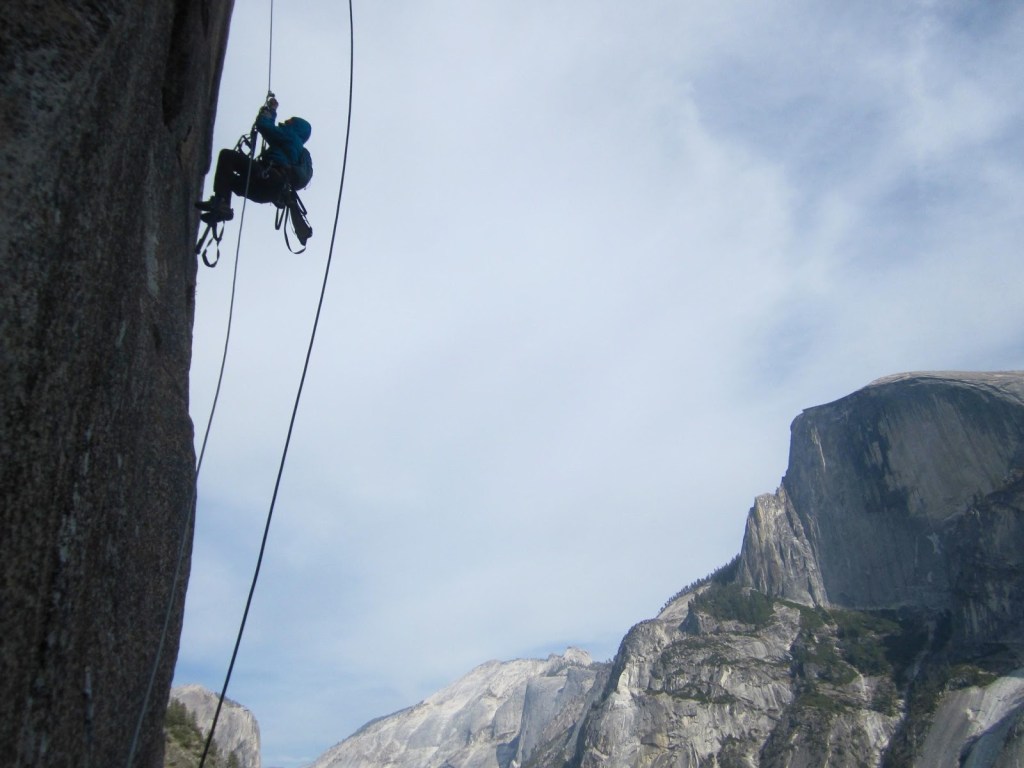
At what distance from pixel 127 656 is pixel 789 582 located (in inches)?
4743

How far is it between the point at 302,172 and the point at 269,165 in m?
0.44

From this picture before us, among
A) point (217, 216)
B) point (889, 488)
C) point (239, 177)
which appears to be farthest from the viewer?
point (889, 488)

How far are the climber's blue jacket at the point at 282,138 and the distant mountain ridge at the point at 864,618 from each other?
72.4m

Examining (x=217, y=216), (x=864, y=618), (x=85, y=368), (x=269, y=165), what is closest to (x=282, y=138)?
(x=269, y=165)

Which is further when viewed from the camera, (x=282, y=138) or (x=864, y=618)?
(x=864, y=618)

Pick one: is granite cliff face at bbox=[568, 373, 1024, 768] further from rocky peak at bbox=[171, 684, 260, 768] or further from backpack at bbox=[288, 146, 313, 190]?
backpack at bbox=[288, 146, 313, 190]

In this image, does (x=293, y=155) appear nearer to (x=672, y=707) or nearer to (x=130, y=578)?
(x=130, y=578)

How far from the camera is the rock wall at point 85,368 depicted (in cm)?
323

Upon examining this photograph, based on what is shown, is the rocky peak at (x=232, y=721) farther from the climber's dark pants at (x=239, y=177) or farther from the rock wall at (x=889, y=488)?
the climber's dark pants at (x=239, y=177)

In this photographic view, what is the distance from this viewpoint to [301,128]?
8555 millimetres

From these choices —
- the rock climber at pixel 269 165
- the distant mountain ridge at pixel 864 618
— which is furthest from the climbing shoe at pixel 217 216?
the distant mountain ridge at pixel 864 618

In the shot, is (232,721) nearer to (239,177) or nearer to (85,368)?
(239,177)

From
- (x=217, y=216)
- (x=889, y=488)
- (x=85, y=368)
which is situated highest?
(x=889, y=488)

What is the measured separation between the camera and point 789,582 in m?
113
